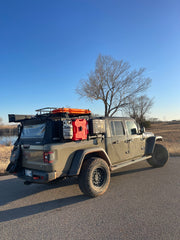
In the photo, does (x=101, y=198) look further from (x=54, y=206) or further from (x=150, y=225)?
(x=150, y=225)

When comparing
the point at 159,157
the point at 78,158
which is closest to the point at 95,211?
the point at 78,158

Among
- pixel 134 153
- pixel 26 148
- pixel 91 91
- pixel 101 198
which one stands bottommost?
pixel 101 198

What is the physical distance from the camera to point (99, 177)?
427 cm

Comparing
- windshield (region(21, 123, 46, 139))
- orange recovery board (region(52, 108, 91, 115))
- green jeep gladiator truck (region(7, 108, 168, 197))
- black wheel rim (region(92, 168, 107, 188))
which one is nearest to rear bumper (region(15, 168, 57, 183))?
green jeep gladiator truck (region(7, 108, 168, 197))

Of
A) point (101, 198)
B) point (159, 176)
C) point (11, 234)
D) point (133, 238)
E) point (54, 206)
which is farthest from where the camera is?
point (159, 176)

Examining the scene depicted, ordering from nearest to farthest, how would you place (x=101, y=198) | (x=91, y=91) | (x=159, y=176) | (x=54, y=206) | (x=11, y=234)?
(x=11, y=234) → (x=54, y=206) → (x=101, y=198) → (x=159, y=176) → (x=91, y=91)

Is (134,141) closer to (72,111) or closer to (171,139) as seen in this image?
(72,111)

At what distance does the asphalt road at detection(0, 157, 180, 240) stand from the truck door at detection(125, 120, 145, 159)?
2.78 feet

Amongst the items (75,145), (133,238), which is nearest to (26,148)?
(75,145)

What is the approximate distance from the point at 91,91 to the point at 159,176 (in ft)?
43.1

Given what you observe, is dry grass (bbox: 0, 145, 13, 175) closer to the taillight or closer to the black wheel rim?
the taillight

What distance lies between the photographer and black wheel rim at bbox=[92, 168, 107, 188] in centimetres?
417

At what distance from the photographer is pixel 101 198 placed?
393cm

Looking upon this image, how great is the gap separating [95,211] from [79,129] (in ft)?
5.72
